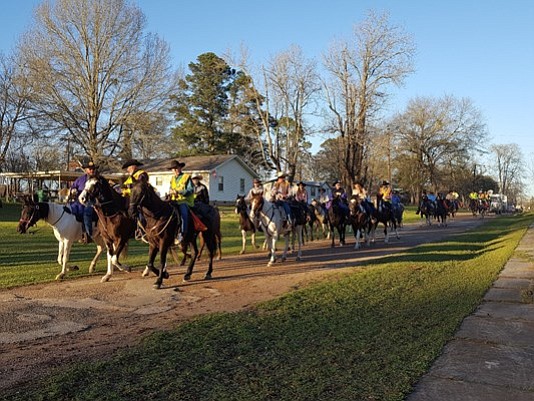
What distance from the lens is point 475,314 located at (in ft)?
25.2

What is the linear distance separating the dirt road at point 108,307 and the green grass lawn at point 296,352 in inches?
20.7

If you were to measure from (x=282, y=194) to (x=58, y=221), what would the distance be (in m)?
7.15

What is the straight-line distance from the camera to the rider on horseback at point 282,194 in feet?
51.0

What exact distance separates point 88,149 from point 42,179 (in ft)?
72.2

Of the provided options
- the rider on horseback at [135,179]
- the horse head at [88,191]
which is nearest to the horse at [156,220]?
the rider on horseback at [135,179]

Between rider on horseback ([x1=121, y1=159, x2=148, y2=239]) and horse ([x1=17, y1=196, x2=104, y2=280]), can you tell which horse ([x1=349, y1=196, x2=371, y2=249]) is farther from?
horse ([x1=17, y1=196, x2=104, y2=280])

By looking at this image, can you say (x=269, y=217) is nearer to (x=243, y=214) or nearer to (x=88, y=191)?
(x=243, y=214)

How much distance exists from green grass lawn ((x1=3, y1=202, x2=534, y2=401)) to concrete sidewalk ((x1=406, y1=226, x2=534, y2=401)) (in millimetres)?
188

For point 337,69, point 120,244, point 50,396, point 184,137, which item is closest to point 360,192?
point 120,244

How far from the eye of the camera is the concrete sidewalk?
4.59 metres

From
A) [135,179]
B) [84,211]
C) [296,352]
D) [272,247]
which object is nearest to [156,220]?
[135,179]

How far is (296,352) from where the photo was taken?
5816mm

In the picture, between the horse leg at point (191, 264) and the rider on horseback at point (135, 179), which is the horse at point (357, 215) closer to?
the horse leg at point (191, 264)

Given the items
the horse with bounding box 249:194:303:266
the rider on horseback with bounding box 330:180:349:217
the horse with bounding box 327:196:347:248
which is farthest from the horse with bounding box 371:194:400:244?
the horse with bounding box 249:194:303:266
